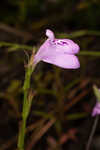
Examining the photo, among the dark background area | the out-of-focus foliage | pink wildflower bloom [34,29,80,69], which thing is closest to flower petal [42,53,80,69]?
pink wildflower bloom [34,29,80,69]

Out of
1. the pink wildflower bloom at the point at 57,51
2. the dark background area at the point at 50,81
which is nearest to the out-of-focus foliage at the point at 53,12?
the dark background area at the point at 50,81

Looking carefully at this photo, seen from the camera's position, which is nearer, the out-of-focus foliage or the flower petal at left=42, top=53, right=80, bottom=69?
the flower petal at left=42, top=53, right=80, bottom=69

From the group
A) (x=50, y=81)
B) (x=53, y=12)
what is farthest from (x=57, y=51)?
(x=53, y=12)

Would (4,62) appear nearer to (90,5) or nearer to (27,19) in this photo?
(27,19)

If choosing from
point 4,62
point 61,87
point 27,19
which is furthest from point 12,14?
point 61,87

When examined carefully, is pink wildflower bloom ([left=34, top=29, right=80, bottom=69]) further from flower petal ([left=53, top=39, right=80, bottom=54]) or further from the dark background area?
the dark background area

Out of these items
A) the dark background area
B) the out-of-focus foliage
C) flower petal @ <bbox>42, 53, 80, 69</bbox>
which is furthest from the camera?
the out-of-focus foliage
